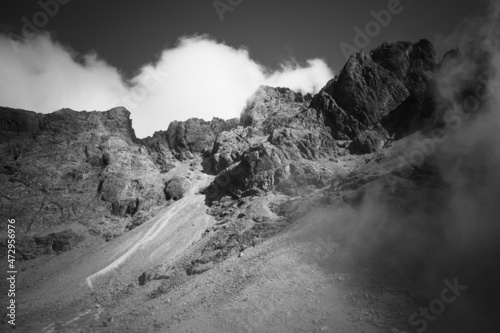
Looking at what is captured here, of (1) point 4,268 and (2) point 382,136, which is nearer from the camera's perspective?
(1) point 4,268

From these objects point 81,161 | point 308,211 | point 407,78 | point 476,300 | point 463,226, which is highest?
point 81,161

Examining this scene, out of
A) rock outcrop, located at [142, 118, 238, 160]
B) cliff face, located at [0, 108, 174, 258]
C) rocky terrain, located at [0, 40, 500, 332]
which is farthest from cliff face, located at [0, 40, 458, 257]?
rock outcrop, located at [142, 118, 238, 160]

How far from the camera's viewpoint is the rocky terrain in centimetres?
3681

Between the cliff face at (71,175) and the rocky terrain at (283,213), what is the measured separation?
1.95 ft

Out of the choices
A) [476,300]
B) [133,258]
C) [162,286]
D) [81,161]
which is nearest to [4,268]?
[133,258]

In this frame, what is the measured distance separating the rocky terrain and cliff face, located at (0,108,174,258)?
1.95 feet

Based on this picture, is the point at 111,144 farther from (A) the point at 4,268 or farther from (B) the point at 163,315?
(B) the point at 163,315

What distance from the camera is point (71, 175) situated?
105 meters

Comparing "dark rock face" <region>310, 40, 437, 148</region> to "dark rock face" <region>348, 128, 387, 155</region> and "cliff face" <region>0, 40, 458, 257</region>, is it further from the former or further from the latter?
"cliff face" <region>0, 40, 458, 257</region>

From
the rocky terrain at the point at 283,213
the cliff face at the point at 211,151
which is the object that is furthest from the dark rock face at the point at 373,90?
the rocky terrain at the point at 283,213

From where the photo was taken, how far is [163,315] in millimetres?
40688

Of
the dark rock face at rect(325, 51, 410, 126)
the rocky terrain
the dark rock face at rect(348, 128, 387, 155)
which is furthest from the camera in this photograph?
the dark rock face at rect(325, 51, 410, 126)

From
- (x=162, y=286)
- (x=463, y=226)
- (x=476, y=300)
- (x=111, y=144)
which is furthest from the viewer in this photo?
(x=111, y=144)

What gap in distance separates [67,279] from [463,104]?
9378 centimetres
